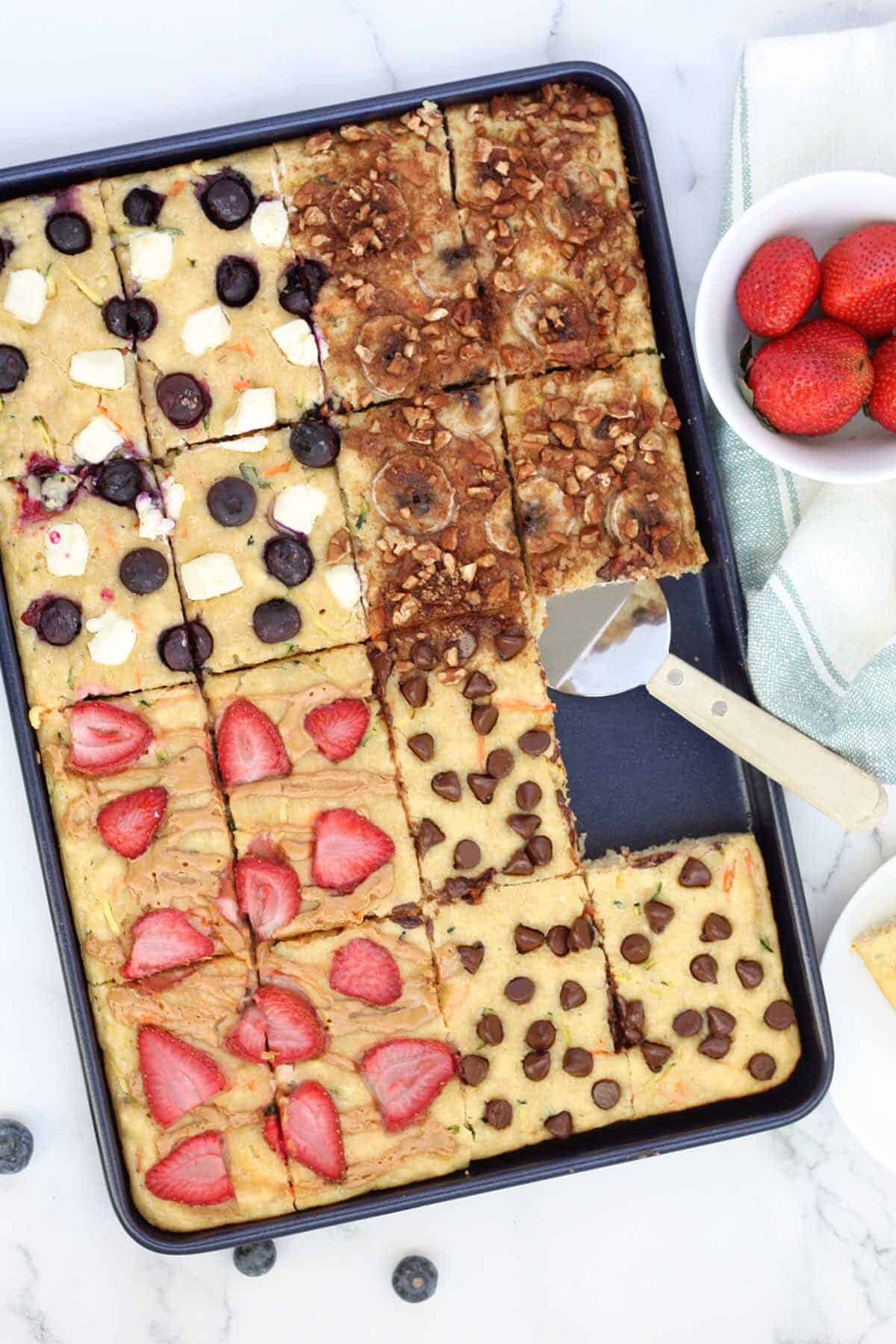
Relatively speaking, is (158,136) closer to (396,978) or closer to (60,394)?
(60,394)

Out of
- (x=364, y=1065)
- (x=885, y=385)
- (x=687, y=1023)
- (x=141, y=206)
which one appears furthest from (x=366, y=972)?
(x=141, y=206)

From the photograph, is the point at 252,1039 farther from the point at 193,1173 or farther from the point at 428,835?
the point at 428,835

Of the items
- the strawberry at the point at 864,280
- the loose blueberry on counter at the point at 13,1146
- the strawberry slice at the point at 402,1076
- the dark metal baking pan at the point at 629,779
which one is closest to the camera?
the strawberry at the point at 864,280

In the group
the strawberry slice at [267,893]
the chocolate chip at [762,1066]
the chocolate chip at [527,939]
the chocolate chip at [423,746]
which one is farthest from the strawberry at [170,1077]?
the chocolate chip at [762,1066]

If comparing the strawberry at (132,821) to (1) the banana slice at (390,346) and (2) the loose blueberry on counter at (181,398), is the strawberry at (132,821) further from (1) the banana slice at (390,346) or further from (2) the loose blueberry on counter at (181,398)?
(1) the banana slice at (390,346)

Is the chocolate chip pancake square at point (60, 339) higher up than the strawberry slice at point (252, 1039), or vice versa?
the chocolate chip pancake square at point (60, 339)

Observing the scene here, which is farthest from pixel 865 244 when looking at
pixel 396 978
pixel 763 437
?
pixel 396 978

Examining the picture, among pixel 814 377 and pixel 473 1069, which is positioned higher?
pixel 814 377
